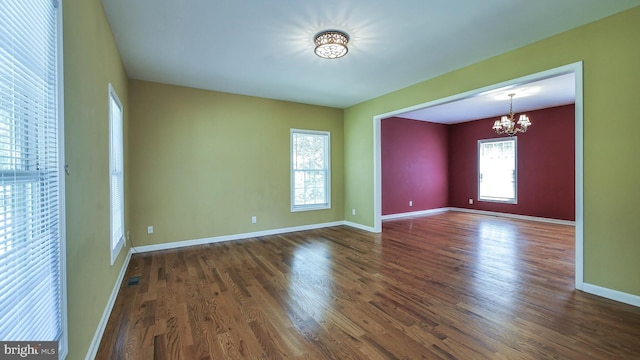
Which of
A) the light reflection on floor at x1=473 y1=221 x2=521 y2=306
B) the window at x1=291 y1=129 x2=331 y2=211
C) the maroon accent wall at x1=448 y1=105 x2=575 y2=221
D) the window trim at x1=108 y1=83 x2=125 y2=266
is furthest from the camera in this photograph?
the maroon accent wall at x1=448 y1=105 x2=575 y2=221

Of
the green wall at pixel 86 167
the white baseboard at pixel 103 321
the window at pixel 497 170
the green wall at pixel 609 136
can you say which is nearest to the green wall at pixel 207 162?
the white baseboard at pixel 103 321

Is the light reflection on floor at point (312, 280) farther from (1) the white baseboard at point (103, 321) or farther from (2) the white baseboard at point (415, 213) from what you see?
(2) the white baseboard at point (415, 213)

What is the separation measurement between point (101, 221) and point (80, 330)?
91 cm

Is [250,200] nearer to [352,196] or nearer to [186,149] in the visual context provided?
[186,149]

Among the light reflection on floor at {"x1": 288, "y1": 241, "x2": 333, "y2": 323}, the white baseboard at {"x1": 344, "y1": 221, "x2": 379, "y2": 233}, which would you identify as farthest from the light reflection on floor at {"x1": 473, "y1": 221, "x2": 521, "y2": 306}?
the white baseboard at {"x1": 344, "y1": 221, "x2": 379, "y2": 233}

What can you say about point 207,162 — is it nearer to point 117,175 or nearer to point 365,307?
point 117,175

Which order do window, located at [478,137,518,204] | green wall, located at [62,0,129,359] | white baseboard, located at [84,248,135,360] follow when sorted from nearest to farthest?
green wall, located at [62,0,129,359] < white baseboard, located at [84,248,135,360] < window, located at [478,137,518,204]

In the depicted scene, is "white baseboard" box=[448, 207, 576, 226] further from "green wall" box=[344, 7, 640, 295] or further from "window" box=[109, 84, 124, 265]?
"window" box=[109, 84, 124, 265]

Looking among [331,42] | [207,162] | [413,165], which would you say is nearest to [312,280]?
[331,42]

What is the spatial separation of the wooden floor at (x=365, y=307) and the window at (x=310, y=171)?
1714 mm

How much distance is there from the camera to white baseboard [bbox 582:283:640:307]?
2.51 m

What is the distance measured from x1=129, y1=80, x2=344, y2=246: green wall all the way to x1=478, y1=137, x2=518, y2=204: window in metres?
5.09

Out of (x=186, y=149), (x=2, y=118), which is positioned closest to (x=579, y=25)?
(x=2, y=118)

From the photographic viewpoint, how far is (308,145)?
5902 mm
